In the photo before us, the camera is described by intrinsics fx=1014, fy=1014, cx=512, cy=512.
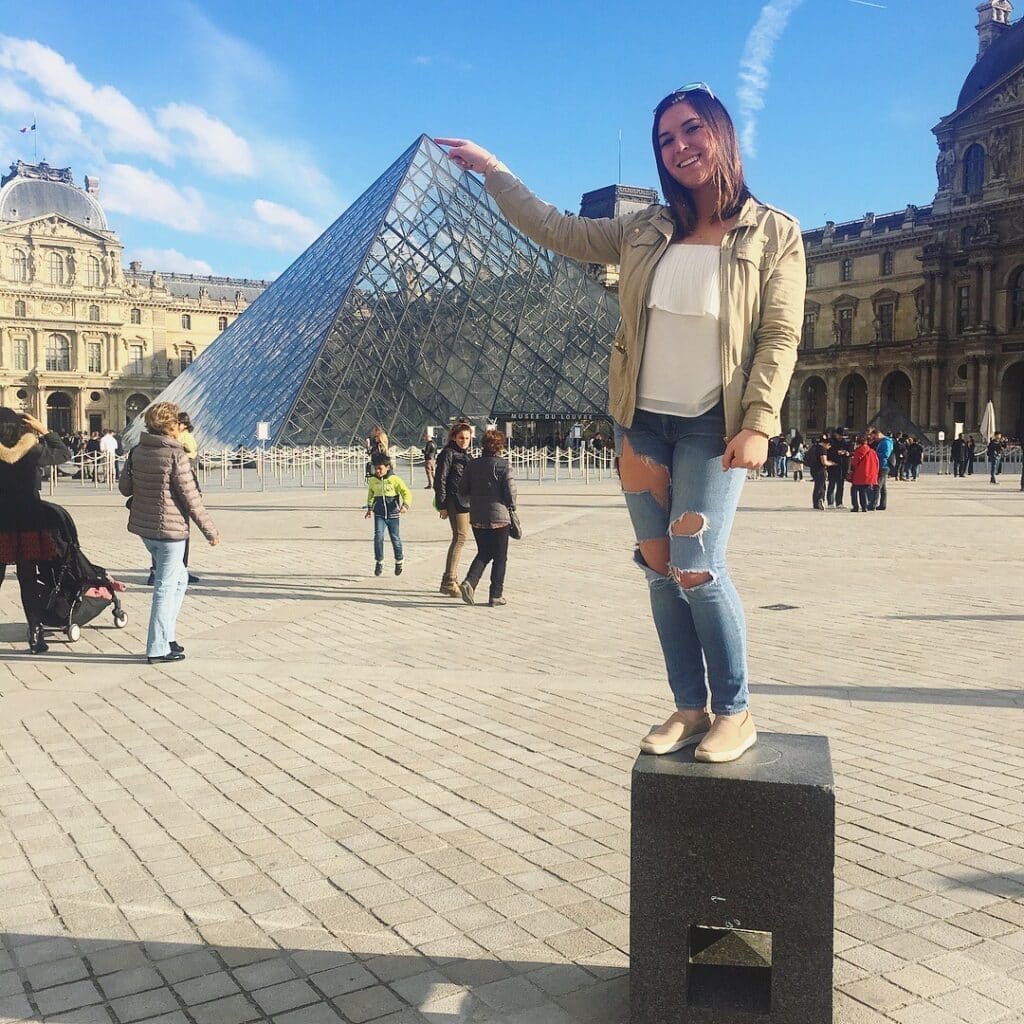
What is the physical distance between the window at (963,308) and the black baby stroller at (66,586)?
54.4 m

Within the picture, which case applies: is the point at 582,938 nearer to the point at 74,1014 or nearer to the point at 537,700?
the point at 74,1014

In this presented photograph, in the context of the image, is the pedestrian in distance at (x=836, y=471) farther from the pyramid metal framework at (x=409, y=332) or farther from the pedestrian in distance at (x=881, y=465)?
the pyramid metal framework at (x=409, y=332)

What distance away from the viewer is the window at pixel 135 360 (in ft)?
261

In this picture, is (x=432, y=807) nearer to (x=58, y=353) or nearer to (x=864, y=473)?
(x=864, y=473)

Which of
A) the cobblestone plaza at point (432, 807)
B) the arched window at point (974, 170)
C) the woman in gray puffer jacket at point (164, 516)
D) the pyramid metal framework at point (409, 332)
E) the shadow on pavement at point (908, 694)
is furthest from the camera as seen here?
the arched window at point (974, 170)

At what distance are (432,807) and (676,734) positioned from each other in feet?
5.10

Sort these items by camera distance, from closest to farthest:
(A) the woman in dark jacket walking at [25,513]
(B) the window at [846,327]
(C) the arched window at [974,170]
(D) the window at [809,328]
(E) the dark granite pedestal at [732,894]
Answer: (E) the dark granite pedestal at [732,894], (A) the woman in dark jacket walking at [25,513], (C) the arched window at [974,170], (B) the window at [846,327], (D) the window at [809,328]

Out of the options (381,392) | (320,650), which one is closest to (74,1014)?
(320,650)

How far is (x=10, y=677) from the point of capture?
5.81 m

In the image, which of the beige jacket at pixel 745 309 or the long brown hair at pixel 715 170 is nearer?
the beige jacket at pixel 745 309

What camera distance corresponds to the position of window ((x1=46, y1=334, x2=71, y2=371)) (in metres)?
75.7

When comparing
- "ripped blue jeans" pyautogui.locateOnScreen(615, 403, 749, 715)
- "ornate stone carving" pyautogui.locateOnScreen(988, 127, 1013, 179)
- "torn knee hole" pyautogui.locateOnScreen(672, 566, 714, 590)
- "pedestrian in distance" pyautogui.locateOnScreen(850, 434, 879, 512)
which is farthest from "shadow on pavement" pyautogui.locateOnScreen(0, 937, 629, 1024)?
"ornate stone carving" pyautogui.locateOnScreen(988, 127, 1013, 179)

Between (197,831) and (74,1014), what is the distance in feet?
3.65

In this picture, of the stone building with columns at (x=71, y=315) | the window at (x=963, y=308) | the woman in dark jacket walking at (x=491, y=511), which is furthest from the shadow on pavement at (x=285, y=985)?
the stone building with columns at (x=71, y=315)
